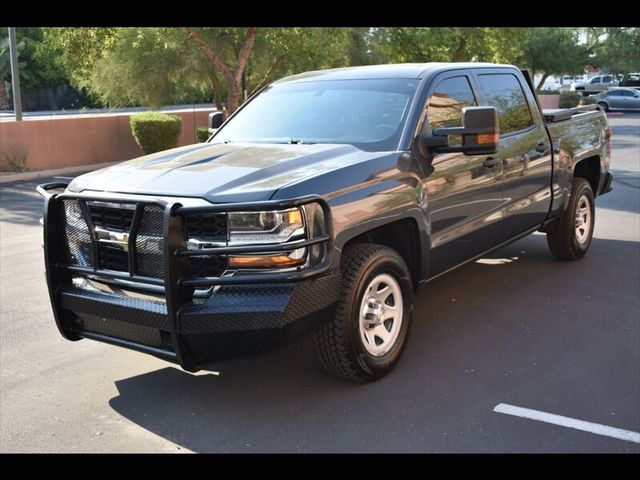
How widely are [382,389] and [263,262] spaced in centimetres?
118

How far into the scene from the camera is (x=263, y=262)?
381 centimetres

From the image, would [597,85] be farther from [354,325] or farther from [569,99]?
[354,325]

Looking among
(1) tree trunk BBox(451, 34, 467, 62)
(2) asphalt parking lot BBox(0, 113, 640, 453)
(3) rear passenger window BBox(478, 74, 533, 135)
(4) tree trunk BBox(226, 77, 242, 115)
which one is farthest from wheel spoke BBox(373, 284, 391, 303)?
(1) tree trunk BBox(451, 34, 467, 62)

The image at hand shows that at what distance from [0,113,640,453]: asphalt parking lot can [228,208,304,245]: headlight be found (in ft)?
3.35

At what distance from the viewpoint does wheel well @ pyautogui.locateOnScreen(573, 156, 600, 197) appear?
7.82 metres

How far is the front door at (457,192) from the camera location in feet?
16.5

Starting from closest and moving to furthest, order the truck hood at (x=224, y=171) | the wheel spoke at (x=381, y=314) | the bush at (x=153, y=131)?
the truck hood at (x=224, y=171) < the wheel spoke at (x=381, y=314) < the bush at (x=153, y=131)

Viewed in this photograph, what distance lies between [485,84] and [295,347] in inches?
A: 106

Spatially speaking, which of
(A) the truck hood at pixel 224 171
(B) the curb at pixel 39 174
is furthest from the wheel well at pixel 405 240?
(B) the curb at pixel 39 174

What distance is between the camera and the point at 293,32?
19.1m

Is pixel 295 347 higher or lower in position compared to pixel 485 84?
lower

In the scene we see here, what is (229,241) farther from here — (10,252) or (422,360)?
(10,252)

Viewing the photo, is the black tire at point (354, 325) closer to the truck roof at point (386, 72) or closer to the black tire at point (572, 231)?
the truck roof at point (386, 72)

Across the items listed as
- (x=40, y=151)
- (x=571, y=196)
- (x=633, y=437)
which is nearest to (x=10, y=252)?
(x=571, y=196)
